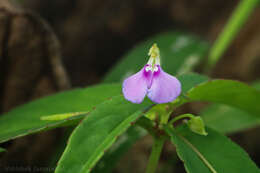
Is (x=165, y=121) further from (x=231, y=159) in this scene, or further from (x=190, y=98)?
(x=231, y=159)

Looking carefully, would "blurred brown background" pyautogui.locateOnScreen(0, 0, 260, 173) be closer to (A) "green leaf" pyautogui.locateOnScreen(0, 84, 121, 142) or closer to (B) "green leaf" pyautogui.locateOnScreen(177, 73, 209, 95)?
(A) "green leaf" pyautogui.locateOnScreen(0, 84, 121, 142)

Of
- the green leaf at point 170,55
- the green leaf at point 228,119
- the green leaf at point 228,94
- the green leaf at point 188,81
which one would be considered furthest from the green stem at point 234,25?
the green leaf at point 188,81

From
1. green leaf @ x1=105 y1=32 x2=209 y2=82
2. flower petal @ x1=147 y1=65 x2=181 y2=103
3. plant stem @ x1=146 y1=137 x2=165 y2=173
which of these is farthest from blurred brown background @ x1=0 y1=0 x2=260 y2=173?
flower petal @ x1=147 y1=65 x2=181 y2=103

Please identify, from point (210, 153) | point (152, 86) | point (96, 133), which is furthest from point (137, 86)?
point (210, 153)

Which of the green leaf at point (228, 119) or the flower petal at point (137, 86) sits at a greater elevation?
the flower petal at point (137, 86)

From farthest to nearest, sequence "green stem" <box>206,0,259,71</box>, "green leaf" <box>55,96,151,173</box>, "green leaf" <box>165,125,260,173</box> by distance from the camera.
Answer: "green stem" <box>206,0,259,71</box>, "green leaf" <box>165,125,260,173</box>, "green leaf" <box>55,96,151,173</box>

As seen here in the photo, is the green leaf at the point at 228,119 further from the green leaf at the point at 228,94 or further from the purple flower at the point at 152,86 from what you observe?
the purple flower at the point at 152,86

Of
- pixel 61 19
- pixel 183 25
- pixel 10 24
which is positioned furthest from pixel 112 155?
pixel 183 25
